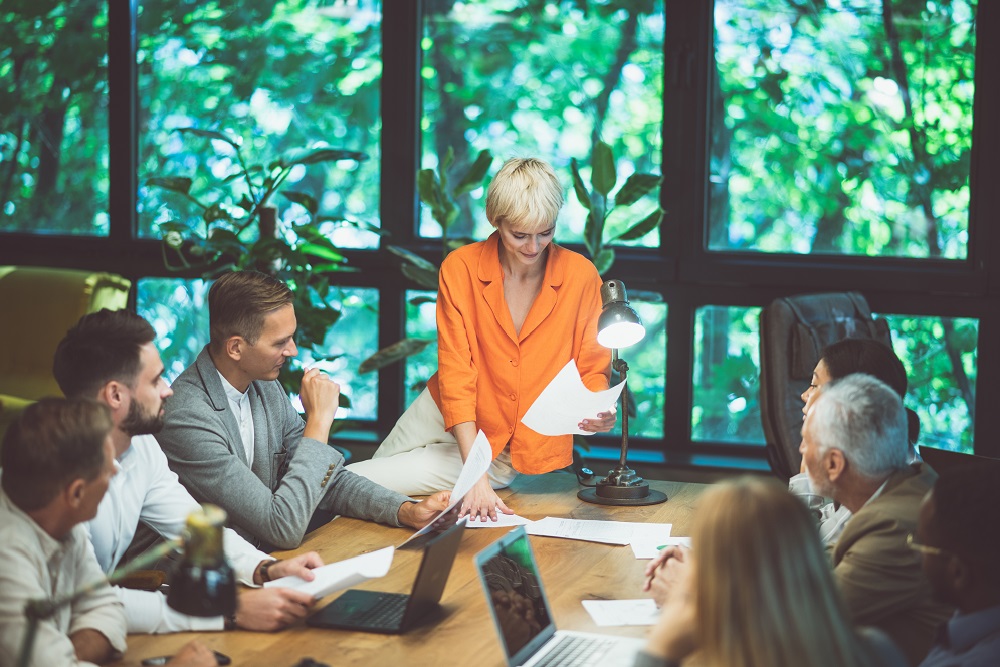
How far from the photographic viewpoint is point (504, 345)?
3.18 metres

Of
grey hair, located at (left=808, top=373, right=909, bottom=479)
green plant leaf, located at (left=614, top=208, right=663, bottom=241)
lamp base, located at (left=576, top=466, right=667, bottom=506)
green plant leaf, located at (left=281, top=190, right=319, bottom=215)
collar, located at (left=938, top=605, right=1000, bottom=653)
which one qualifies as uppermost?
green plant leaf, located at (left=281, top=190, right=319, bottom=215)

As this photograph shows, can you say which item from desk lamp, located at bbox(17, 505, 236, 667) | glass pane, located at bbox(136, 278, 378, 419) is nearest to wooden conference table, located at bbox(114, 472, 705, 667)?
desk lamp, located at bbox(17, 505, 236, 667)

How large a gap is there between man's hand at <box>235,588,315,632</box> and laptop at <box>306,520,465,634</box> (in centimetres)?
3

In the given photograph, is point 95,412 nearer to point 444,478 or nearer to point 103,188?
point 444,478

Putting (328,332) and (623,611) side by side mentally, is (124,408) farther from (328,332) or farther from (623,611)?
(328,332)

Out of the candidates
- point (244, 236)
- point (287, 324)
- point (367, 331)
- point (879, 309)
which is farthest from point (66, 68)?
point (879, 309)

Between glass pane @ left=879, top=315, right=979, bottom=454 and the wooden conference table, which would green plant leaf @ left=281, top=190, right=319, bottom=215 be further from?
glass pane @ left=879, top=315, right=979, bottom=454

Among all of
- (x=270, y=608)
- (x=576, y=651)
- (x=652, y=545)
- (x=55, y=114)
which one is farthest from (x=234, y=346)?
(x=55, y=114)

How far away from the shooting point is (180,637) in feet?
6.52

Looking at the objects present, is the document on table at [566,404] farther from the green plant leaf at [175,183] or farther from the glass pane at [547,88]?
the green plant leaf at [175,183]

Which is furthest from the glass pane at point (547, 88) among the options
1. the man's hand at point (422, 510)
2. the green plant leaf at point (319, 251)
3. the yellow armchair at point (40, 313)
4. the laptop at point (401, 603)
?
the laptop at point (401, 603)

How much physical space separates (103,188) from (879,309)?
3.46 meters

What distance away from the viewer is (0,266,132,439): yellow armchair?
4.71 m

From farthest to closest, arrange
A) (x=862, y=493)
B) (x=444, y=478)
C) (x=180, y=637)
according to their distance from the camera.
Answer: (x=444, y=478) < (x=862, y=493) < (x=180, y=637)
